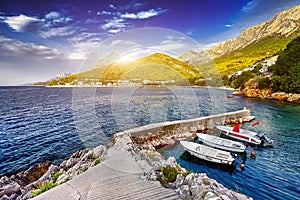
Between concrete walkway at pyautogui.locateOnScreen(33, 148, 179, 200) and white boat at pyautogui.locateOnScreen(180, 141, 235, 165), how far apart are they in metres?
7.39

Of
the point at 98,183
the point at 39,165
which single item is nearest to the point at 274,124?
the point at 98,183

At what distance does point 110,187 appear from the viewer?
6801 millimetres

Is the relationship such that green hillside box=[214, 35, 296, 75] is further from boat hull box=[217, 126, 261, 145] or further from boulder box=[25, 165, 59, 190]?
boulder box=[25, 165, 59, 190]

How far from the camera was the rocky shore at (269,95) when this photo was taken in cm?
4419

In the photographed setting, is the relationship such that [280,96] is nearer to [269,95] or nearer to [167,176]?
[269,95]

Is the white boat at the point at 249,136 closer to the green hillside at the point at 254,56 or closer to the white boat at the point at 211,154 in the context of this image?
the white boat at the point at 211,154

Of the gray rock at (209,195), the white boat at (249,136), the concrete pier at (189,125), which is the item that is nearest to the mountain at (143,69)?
the concrete pier at (189,125)

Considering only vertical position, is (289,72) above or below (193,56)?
above

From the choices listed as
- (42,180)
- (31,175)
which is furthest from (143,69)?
(31,175)

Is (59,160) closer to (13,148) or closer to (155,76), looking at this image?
(13,148)

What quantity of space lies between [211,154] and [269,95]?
50.1 m

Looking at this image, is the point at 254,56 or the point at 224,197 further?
the point at 254,56

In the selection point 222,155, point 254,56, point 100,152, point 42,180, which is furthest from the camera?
point 254,56

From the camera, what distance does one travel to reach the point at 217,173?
12750mm
